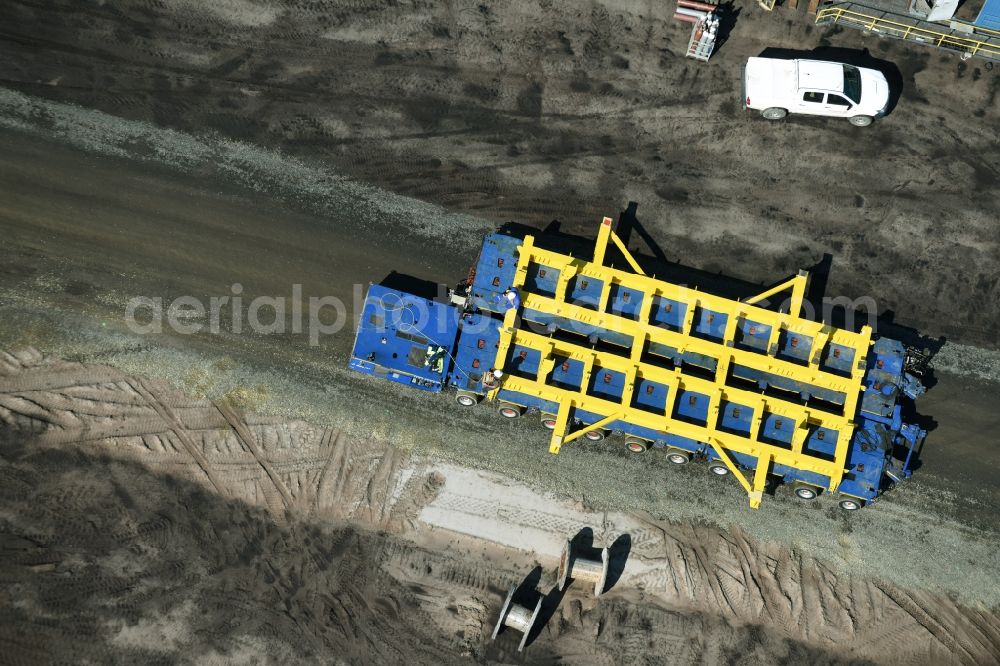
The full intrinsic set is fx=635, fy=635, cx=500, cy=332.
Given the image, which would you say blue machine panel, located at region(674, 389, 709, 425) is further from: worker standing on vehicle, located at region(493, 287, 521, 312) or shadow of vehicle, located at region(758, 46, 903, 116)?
shadow of vehicle, located at region(758, 46, 903, 116)

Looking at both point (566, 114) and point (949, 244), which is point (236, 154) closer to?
point (566, 114)

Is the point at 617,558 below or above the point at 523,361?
below

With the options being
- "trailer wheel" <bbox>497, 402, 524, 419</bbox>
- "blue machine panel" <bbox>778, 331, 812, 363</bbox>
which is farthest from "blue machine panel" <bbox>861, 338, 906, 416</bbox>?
"trailer wheel" <bbox>497, 402, 524, 419</bbox>

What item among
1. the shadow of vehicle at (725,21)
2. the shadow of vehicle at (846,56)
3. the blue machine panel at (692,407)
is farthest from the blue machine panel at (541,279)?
the shadow of vehicle at (846,56)

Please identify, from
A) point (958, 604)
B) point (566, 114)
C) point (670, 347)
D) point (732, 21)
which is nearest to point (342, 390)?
point (670, 347)

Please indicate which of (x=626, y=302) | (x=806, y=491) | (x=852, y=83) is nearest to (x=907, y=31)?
(x=852, y=83)

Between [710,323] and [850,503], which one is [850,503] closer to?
[850,503]
